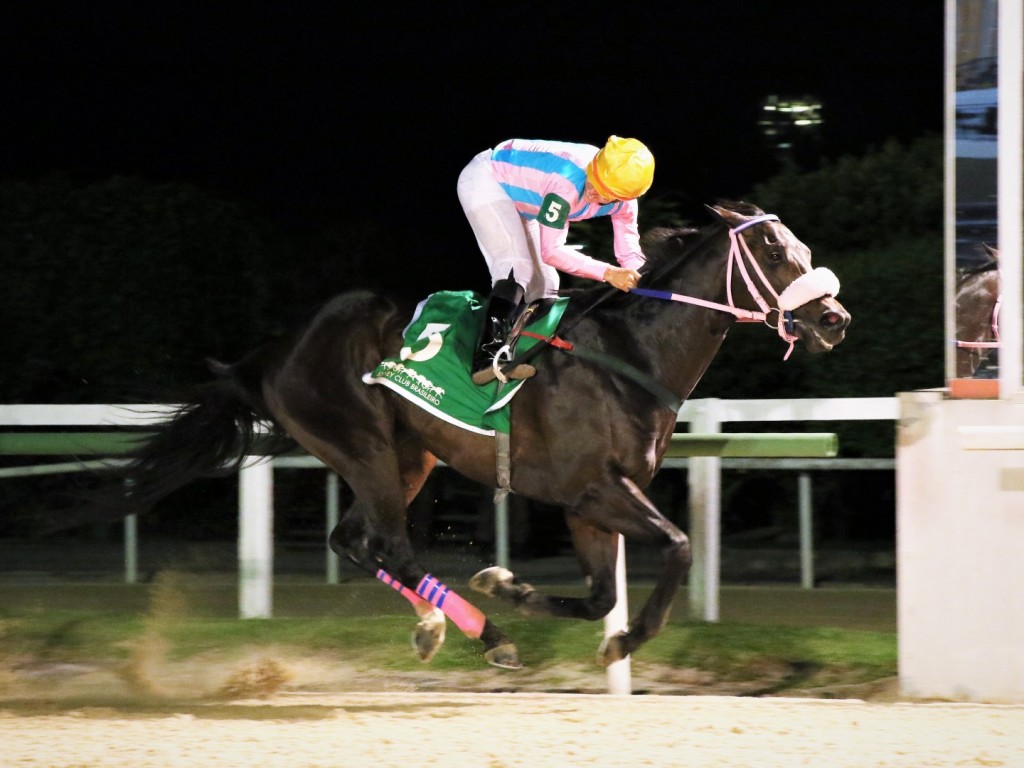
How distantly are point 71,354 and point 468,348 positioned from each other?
209 inches

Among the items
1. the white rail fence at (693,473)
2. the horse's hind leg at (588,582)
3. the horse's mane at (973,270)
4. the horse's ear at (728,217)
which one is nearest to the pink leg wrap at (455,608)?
the horse's hind leg at (588,582)

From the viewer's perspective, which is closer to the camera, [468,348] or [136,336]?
[468,348]

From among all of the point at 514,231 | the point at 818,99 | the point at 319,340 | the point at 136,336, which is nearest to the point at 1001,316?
the point at 514,231

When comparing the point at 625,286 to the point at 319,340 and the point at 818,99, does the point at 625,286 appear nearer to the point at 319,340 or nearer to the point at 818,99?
the point at 319,340

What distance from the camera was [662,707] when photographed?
15.4 feet

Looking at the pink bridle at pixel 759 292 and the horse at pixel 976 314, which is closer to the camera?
the pink bridle at pixel 759 292

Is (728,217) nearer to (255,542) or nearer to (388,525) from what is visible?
(388,525)

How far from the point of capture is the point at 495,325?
5.09m

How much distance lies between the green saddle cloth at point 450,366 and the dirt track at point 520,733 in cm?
98

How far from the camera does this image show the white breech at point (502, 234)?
205 inches

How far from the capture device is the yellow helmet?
4.92 m

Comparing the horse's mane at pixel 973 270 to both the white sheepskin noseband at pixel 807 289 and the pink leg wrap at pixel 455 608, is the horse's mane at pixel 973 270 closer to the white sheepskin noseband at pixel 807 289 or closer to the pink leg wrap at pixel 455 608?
the white sheepskin noseband at pixel 807 289

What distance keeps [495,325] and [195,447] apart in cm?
142

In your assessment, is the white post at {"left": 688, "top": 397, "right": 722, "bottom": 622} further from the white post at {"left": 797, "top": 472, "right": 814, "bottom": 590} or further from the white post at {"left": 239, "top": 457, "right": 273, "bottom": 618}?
the white post at {"left": 239, "top": 457, "right": 273, "bottom": 618}
